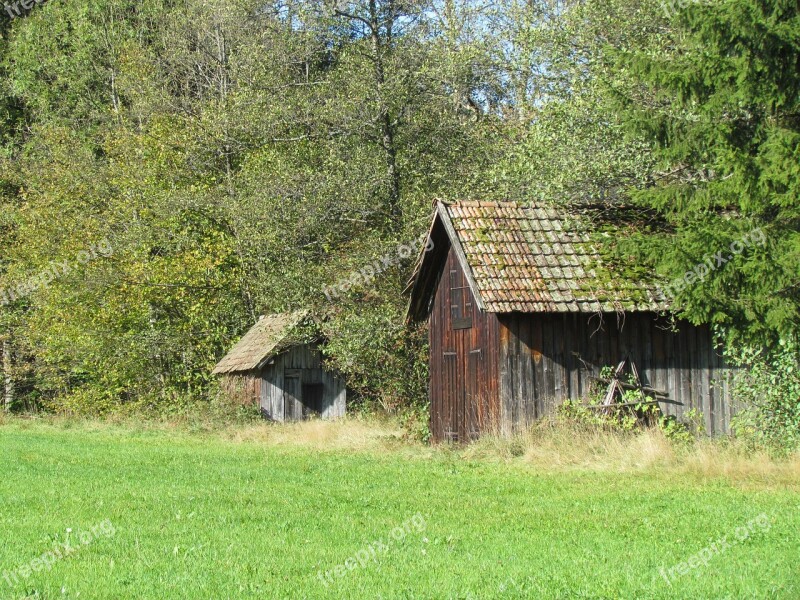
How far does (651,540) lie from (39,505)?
835 cm

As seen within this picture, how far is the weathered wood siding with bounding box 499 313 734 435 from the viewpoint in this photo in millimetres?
21000

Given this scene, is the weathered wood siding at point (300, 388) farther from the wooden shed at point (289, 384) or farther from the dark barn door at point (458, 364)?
the dark barn door at point (458, 364)

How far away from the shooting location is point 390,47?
27.4m

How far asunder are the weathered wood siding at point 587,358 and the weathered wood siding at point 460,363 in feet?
1.36

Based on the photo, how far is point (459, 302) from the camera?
2305cm

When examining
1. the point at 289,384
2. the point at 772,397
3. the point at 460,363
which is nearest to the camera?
the point at 772,397

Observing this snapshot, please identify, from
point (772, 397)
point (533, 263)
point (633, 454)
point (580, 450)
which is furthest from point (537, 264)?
point (772, 397)

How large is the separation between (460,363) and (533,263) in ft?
10.4

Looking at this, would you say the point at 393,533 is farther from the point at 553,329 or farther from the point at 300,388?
the point at 300,388

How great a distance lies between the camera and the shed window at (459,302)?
2262cm

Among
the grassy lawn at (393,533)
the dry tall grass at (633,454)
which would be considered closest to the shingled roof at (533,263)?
the dry tall grass at (633,454)

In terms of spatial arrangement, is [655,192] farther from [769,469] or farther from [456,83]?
[456,83]

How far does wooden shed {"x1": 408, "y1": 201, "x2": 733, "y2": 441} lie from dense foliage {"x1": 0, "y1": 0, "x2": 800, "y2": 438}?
115 cm

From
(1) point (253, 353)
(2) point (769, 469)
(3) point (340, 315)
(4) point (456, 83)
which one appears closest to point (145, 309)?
(1) point (253, 353)
